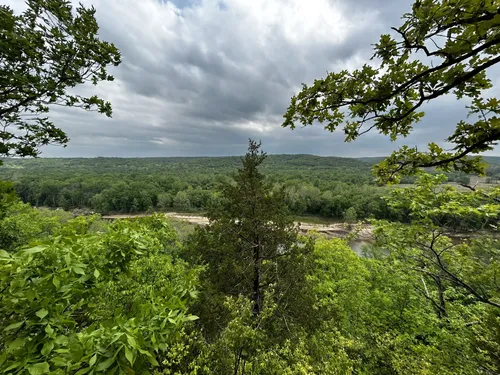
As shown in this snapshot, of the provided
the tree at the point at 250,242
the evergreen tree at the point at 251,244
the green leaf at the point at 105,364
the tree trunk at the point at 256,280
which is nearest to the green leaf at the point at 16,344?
the green leaf at the point at 105,364

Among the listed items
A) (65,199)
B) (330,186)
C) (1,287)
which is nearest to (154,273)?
(1,287)

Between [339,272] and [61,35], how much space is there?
1575 cm

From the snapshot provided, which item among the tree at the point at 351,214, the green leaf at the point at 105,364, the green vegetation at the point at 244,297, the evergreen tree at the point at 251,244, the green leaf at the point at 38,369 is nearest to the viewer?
the green leaf at the point at 38,369

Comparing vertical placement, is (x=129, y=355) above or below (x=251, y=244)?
above

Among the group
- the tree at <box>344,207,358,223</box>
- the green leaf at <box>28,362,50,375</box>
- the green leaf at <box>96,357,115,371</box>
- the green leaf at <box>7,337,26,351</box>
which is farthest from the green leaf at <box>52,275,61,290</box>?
the tree at <box>344,207,358,223</box>

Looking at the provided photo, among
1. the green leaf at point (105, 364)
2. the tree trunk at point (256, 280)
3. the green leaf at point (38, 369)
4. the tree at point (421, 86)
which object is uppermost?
the tree at point (421, 86)

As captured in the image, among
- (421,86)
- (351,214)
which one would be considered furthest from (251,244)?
(351,214)

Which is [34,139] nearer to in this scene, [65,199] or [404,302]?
[404,302]

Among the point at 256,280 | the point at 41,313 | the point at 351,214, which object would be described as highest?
the point at 41,313

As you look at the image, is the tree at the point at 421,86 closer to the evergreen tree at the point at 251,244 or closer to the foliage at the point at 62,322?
the foliage at the point at 62,322

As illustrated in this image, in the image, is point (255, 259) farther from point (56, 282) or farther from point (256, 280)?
point (56, 282)

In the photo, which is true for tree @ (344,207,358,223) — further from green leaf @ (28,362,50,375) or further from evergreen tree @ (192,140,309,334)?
green leaf @ (28,362,50,375)

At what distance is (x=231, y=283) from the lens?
305 inches

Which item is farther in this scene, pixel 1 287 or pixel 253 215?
pixel 253 215
